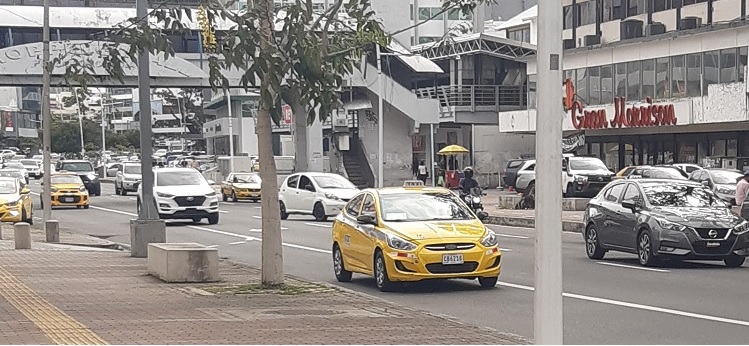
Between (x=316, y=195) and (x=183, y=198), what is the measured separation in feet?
14.1

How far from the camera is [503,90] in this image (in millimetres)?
64750

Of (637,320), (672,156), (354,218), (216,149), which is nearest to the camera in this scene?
(637,320)

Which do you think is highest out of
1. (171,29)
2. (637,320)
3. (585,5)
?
(585,5)

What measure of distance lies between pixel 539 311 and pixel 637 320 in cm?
627

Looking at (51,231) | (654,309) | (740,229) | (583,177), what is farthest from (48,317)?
(583,177)

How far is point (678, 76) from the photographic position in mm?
48188

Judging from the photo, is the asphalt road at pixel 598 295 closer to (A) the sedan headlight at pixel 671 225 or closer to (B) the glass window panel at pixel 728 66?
(A) the sedan headlight at pixel 671 225

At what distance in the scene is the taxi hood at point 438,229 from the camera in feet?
52.6

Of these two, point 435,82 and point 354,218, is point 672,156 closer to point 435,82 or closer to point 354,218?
point 435,82

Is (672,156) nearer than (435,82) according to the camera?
Yes

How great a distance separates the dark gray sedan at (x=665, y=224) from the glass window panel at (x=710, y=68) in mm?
26568

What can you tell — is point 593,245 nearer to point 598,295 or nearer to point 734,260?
point 734,260

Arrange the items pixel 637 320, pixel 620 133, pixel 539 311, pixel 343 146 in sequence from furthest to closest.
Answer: pixel 343 146 < pixel 620 133 < pixel 637 320 < pixel 539 311

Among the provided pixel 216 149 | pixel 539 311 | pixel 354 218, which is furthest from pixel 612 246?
pixel 216 149
